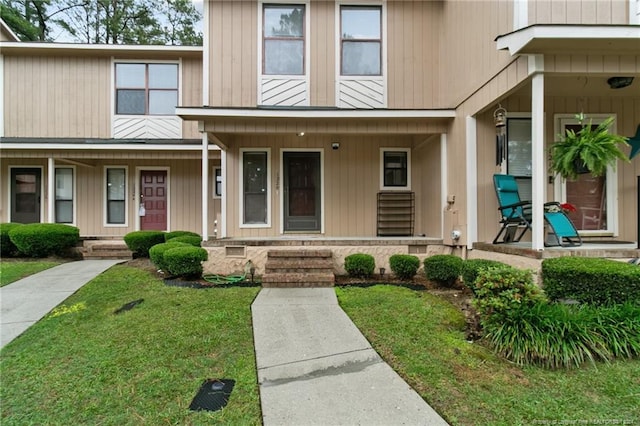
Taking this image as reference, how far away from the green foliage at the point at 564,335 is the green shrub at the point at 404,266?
239 centimetres

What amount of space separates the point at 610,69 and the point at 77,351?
6.80 meters

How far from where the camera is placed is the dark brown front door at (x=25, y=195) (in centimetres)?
902

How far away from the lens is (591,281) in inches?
132

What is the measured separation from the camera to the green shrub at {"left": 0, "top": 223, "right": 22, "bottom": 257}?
24.1 ft

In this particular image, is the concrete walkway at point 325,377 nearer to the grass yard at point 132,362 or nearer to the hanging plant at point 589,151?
the grass yard at point 132,362

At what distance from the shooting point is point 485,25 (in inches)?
197

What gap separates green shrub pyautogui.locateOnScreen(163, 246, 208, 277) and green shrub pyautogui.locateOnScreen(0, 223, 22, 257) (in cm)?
484

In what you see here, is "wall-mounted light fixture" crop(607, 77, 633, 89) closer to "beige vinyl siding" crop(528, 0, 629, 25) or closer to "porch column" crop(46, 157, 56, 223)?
"beige vinyl siding" crop(528, 0, 629, 25)

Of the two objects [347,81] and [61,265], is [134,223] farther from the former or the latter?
[347,81]

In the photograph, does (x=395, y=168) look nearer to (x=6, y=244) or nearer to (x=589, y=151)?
(x=589, y=151)

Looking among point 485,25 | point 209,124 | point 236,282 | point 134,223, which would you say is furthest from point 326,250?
point 134,223

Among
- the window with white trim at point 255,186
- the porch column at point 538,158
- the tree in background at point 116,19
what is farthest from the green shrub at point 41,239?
the tree in background at point 116,19

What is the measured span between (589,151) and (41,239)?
10082mm

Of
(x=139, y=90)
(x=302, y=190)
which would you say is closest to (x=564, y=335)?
(x=302, y=190)
